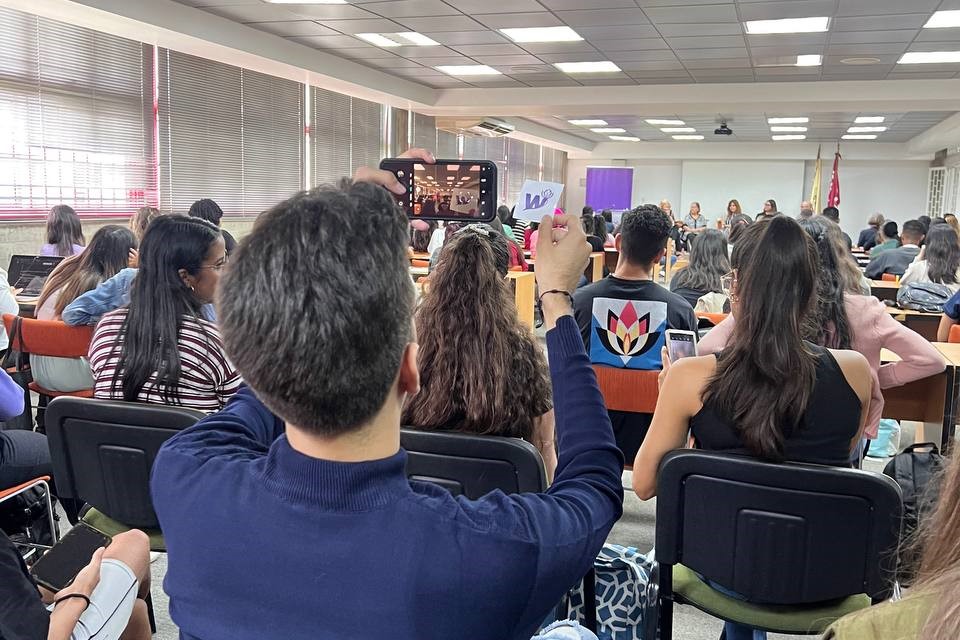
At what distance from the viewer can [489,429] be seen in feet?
6.55

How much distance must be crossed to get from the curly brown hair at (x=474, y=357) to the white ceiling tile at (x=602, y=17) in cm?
476

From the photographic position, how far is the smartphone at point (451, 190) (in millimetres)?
1540

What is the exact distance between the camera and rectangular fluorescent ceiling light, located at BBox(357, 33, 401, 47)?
738 cm

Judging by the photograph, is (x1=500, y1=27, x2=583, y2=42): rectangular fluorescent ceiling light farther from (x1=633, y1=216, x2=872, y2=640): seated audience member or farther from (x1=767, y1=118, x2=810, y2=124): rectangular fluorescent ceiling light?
(x1=767, y1=118, x2=810, y2=124): rectangular fluorescent ceiling light

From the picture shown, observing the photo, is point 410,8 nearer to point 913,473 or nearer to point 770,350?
point 770,350

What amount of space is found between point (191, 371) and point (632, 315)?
1635 millimetres

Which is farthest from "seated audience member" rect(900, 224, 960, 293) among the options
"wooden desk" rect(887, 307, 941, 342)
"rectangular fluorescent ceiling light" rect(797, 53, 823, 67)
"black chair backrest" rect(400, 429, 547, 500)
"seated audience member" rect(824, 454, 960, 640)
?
"seated audience member" rect(824, 454, 960, 640)

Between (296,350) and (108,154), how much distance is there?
691 centimetres

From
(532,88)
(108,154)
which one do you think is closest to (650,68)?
(532,88)

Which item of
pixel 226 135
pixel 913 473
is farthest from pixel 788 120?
pixel 913 473

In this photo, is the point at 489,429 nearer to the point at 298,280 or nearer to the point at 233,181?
the point at 298,280

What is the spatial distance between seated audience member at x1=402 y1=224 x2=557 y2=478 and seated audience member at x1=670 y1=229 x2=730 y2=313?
2.63 m

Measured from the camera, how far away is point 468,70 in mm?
9117

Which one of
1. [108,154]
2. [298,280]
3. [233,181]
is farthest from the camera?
[233,181]
